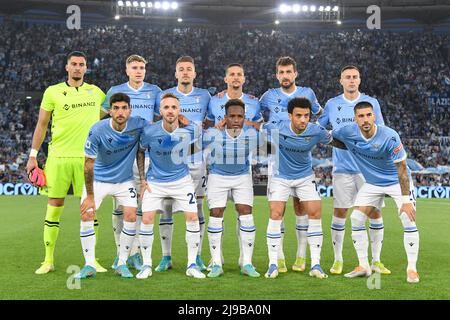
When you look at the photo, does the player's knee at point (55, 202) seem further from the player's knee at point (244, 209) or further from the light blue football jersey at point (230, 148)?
the player's knee at point (244, 209)

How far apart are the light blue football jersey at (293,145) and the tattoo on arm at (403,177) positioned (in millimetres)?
918

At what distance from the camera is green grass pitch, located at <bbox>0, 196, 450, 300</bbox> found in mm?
5512

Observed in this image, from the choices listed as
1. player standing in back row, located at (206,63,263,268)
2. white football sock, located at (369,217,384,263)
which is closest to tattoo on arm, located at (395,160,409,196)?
white football sock, located at (369,217,384,263)

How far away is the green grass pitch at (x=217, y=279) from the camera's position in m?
5.51

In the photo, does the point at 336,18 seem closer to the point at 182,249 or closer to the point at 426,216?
the point at 426,216

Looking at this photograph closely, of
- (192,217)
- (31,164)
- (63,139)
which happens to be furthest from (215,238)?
(31,164)

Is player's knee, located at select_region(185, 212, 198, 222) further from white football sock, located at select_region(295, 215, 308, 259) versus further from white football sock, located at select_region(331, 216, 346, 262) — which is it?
white football sock, located at select_region(331, 216, 346, 262)

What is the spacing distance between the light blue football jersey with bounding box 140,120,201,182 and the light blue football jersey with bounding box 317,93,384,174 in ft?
6.07

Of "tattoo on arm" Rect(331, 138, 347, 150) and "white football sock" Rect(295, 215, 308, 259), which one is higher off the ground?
"tattoo on arm" Rect(331, 138, 347, 150)

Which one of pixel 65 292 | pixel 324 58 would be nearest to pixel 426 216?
pixel 65 292

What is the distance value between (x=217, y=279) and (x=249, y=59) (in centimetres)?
2908

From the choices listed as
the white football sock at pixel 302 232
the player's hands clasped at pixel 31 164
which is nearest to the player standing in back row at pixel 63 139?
the player's hands clasped at pixel 31 164

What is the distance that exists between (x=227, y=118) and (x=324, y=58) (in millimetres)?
29190
